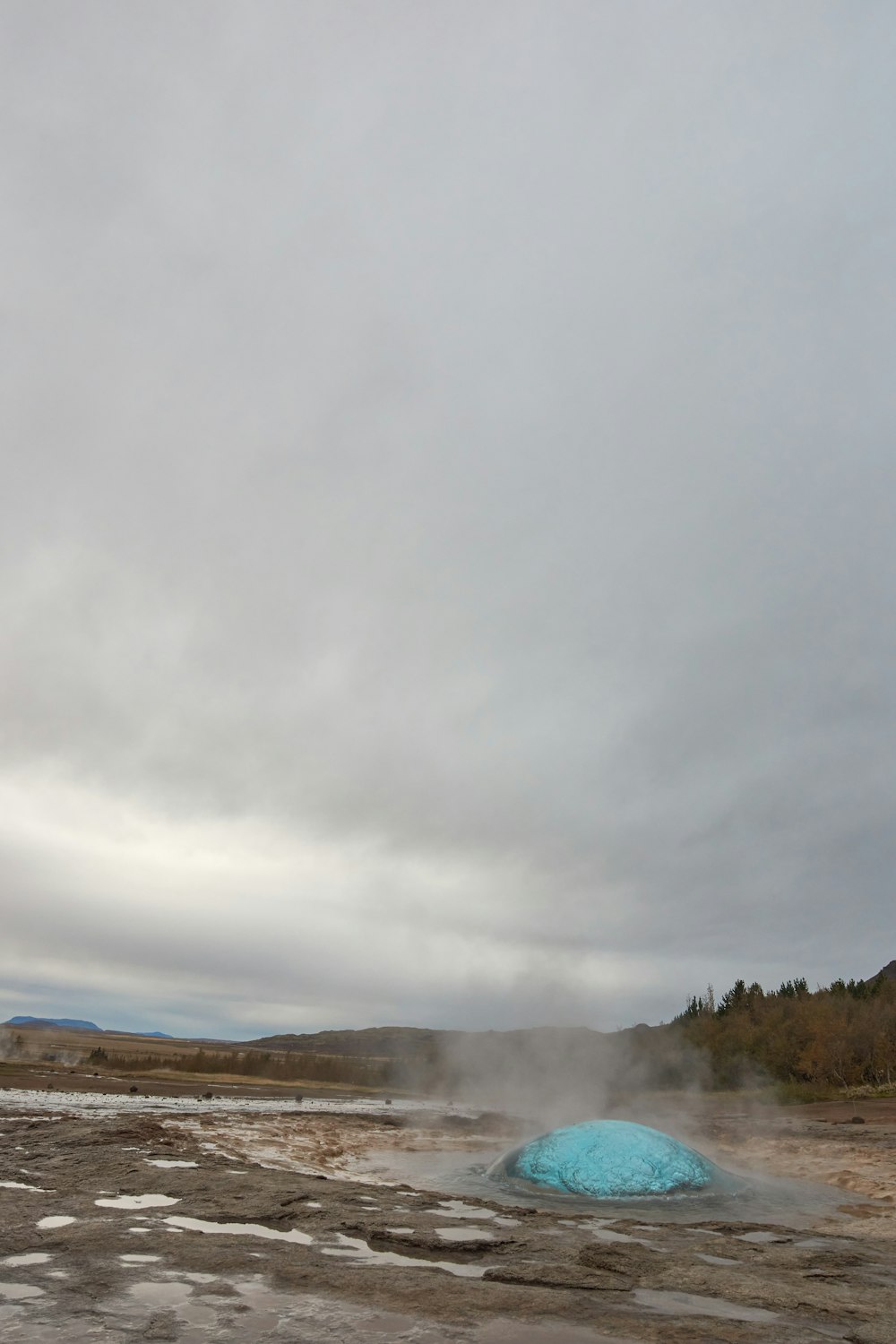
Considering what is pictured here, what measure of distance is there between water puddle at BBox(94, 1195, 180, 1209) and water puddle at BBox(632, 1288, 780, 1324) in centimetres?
855

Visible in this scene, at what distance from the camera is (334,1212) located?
1369 centimetres

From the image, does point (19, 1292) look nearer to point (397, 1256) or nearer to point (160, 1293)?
point (160, 1293)

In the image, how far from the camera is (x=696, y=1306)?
8.74m

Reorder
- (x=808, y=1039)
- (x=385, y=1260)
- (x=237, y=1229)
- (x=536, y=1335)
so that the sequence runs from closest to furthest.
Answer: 1. (x=536, y=1335)
2. (x=385, y=1260)
3. (x=237, y=1229)
4. (x=808, y=1039)

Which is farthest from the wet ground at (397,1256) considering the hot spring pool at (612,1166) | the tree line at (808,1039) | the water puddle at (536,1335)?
the tree line at (808,1039)

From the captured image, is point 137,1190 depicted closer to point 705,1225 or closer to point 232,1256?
point 232,1256

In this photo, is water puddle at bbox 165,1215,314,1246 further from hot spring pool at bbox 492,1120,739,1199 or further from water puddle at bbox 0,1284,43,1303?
hot spring pool at bbox 492,1120,739,1199

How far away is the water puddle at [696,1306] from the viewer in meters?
8.31

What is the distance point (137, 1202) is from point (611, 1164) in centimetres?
1175

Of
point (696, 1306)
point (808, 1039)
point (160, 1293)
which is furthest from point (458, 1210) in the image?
point (808, 1039)

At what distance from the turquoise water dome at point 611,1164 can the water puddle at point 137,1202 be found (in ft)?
32.5

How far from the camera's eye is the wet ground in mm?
7746

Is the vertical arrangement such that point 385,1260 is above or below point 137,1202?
above

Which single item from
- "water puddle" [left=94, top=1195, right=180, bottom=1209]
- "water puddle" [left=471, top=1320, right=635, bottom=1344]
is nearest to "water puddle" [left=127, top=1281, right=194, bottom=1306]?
"water puddle" [left=471, top=1320, right=635, bottom=1344]
